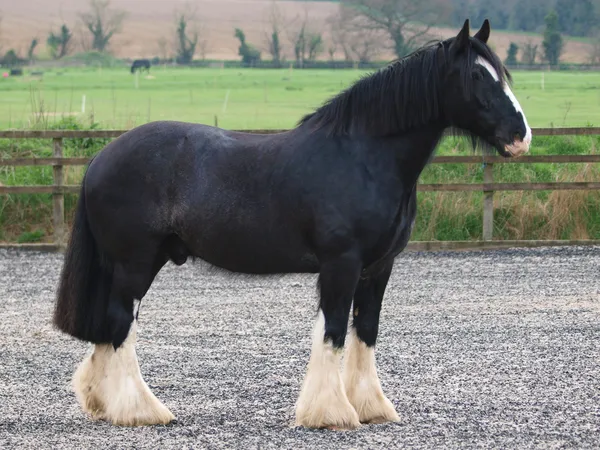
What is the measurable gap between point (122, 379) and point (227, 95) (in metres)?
39.9

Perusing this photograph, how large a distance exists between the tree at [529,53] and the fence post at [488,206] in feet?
131

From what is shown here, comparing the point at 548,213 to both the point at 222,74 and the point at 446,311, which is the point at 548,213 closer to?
the point at 446,311

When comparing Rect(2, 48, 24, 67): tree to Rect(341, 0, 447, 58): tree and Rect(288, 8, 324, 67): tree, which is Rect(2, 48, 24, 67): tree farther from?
Rect(341, 0, 447, 58): tree

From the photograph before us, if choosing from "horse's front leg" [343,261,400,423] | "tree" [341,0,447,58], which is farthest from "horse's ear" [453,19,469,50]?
"tree" [341,0,447,58]

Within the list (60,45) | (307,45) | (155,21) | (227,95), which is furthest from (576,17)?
(155,21)

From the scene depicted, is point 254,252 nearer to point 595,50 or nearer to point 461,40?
point 461,40

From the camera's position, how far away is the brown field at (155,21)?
3174 inches

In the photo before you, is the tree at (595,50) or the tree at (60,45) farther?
the tree at (60,45)

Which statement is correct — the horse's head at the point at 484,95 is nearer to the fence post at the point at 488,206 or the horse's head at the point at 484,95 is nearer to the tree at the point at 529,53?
the fence post at the point at 488,206

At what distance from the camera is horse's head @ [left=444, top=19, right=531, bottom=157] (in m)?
4.68

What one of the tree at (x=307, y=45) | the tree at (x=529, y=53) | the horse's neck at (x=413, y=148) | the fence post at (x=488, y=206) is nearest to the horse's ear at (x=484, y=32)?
the horse's neck at (x=413, y=148)

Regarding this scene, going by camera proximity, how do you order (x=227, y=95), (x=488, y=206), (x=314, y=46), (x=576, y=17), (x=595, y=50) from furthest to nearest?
(x=314, y=46)
(x=595, y=50)
(x=576, y=17)
(x=227, y=95)
(x=488, y=206)

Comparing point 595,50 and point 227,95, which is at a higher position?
point 595,50

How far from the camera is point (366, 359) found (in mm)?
5051
